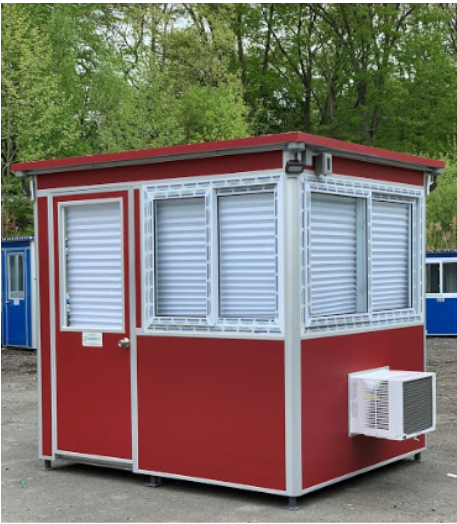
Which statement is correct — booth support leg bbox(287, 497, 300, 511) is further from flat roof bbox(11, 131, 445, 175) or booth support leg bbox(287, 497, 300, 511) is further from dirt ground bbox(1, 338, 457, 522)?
flat roof bbox(11, 131, 445, 175)

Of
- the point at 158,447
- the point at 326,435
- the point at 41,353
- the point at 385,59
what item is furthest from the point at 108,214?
the point at 385,59

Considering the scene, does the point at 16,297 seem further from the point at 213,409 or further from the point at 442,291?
the point at 213,409

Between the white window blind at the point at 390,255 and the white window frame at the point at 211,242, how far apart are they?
1.30m

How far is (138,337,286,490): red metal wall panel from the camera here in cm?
695

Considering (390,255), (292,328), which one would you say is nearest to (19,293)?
(390,255)

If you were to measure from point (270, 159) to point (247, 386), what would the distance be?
1.73 meters

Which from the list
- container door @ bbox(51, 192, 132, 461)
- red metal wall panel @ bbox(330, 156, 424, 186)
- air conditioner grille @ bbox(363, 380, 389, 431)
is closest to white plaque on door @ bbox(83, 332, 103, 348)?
container door @ bbox(51, 192, 132, 461)

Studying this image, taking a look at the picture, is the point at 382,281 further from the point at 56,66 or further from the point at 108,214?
the point at 56,66

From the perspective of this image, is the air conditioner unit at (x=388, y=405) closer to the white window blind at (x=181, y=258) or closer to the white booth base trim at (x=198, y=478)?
the white booth base trim at (x=198, y=478)

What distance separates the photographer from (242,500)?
23.4 feet

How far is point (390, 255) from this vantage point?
819 centimetres

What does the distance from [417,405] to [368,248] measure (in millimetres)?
1356

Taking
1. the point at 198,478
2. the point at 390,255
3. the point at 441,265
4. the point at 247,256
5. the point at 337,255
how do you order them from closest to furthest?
1. the point at 247,256
2. the point at 198,478
3. the point at 337,255
4. the point at 390,255
5. the point at 441,265

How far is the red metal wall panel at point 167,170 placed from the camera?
708 centimetres
